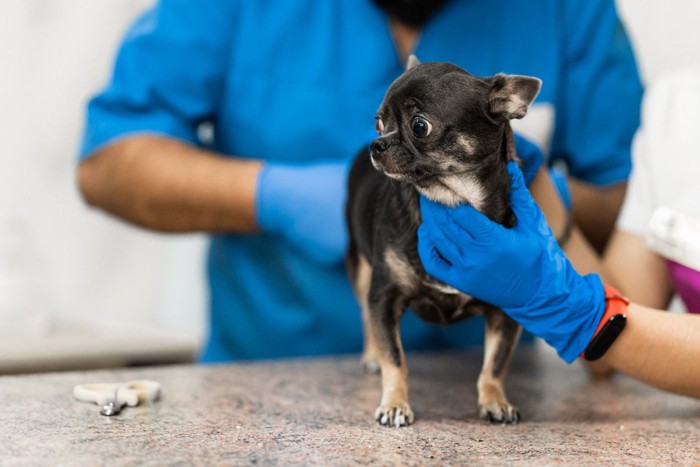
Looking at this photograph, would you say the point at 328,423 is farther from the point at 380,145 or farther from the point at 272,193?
the point at 272,193

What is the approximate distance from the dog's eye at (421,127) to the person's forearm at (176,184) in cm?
75

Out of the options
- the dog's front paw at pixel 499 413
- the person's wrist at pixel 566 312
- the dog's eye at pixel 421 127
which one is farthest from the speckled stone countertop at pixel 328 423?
the dog's eye at pixel 421 127

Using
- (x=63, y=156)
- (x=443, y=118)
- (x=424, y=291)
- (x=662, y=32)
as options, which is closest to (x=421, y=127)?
A: (x=443, y=118)

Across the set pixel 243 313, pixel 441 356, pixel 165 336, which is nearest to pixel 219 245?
pixel 243 313

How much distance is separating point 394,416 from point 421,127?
40 centimetres

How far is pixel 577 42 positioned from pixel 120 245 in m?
1.82

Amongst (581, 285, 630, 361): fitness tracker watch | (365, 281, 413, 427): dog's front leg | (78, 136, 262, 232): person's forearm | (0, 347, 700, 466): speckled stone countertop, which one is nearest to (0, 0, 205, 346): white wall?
(78, 136, 262, 232): person's forearm

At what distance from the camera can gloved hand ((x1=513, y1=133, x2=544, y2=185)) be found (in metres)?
1.21

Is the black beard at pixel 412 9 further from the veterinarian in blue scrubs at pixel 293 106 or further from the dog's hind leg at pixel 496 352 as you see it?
the dog's hind leg at pixel 496 352

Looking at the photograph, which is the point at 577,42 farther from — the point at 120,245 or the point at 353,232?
the point at 120,245

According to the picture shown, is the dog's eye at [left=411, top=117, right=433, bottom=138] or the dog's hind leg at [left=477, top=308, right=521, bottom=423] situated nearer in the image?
the dog's eye at [left=411, top=117, right=433, bottom=138]

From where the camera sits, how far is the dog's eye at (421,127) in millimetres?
941

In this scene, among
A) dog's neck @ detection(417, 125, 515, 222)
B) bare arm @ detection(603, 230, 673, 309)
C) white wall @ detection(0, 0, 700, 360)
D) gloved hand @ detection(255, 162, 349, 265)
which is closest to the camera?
dog's neck @ detection(417, 125, 515, 222)

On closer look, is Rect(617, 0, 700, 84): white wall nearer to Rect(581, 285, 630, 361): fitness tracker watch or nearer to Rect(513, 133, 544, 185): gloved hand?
Rect(513, 133, 544, 185): gloved hand
